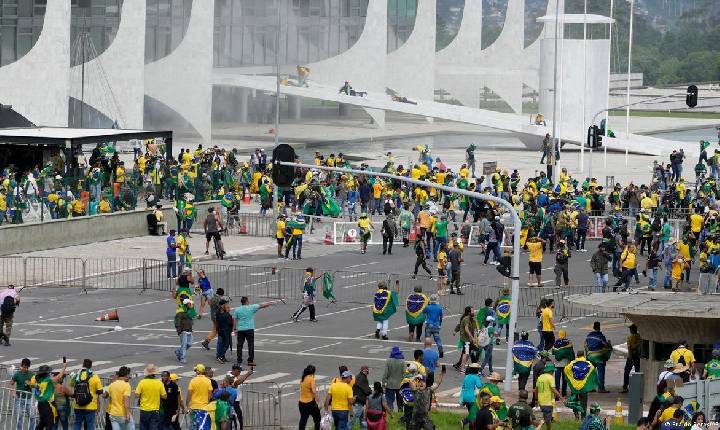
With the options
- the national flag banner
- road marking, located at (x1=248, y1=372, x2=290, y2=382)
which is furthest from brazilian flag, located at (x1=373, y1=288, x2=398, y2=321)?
the national flag banner

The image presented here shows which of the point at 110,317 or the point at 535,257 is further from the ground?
the point at 535,257

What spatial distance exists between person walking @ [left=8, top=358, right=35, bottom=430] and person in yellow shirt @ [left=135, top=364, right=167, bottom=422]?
2048 millimetres

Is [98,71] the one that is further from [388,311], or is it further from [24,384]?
[24,384]

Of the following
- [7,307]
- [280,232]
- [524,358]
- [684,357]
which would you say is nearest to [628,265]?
[280,232]

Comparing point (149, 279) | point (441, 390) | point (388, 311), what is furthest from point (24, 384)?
point (149, 279)

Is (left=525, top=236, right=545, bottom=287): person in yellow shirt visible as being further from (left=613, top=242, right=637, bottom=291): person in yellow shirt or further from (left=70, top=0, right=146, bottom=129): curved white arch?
(left=70, top=0, right=146, bottom=129): curved white arch

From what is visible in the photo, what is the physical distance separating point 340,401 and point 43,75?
54.2 m

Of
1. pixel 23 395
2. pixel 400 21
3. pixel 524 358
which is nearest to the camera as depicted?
pixel 23 395

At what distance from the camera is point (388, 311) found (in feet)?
123

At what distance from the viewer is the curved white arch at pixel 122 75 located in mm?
84750

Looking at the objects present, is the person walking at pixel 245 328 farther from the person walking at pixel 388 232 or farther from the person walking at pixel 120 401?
the person walking at pixel 388 232

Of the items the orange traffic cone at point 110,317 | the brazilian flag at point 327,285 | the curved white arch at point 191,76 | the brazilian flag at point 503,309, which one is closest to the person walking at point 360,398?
the brazilian flag at point 503,309

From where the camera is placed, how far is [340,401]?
28047mm

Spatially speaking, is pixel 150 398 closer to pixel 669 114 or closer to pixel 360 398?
pixel 360 398
